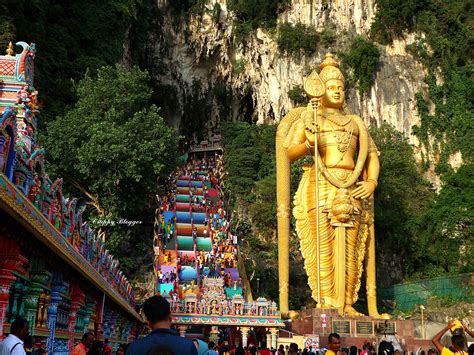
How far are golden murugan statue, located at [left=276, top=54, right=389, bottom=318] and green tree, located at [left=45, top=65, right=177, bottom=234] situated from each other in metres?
6.04

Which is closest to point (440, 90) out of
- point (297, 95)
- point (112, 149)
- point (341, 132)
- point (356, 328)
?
point (297, 95)

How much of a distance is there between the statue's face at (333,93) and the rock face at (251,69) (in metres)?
12.2

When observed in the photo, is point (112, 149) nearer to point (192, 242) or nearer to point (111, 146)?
point (111, 146)

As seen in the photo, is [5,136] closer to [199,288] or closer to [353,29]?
[199,288]

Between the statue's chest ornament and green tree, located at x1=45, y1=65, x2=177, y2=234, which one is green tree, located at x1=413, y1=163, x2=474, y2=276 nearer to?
the statue's chest ornament

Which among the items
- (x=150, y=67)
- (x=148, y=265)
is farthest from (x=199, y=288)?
(x=150, y=67)

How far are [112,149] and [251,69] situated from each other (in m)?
14.4

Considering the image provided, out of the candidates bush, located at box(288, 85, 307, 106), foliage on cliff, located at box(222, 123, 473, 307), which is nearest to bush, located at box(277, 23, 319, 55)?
bush, located at box(288, 85, 307, 106)

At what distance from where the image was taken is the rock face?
91.8 feet

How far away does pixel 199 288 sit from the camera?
18.7 meters

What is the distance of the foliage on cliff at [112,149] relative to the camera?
19.8m

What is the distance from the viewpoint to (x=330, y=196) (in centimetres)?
1505

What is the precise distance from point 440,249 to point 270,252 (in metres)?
6.10

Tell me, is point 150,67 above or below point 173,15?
below
